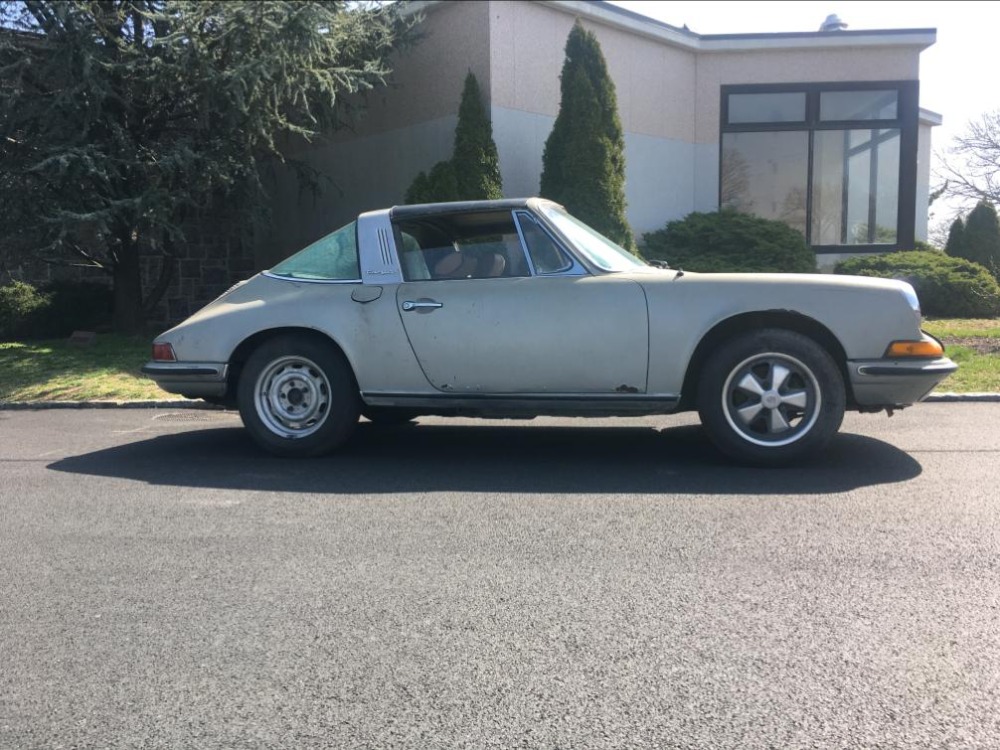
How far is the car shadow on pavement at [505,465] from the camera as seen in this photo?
5156mm

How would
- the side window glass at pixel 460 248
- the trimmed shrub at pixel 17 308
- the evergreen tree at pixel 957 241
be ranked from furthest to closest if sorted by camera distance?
the evergreen tree at pixel 957 241 → the trimmed shrub at pixel 17 308 → the side window glass at pixel 460 248

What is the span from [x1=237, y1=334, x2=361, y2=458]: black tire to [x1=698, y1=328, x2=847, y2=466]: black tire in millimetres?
2400

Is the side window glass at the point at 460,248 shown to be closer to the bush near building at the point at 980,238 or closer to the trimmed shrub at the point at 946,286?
the trimmed shrub at the point at 946,286

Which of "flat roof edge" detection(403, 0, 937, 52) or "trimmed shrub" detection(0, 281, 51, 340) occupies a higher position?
"flat roof edge" detection(403, 0, 937, 52)

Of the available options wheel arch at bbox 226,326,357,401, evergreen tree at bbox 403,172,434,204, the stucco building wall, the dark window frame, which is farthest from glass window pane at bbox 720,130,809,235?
wheel arch at bbox 226,326,357,401

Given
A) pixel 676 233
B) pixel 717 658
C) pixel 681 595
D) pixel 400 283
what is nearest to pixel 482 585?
pixel 681 595

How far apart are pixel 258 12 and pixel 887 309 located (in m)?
8.41

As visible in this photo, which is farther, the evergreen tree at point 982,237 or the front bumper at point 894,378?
the evergreen tree at point 982,237

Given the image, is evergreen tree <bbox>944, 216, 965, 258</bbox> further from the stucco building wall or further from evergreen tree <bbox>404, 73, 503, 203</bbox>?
evergreen tree <bbox>404, 73, 503, 203</bbox>

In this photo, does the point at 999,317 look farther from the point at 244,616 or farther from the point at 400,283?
the point at 244,616

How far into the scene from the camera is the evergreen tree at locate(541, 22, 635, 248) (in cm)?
1233

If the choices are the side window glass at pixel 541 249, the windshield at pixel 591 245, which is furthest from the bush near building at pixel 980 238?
the side window glass at pixel 541 249

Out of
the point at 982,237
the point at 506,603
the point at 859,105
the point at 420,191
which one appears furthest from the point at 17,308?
the point at 982,237

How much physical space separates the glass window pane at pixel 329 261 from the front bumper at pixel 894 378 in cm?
329
